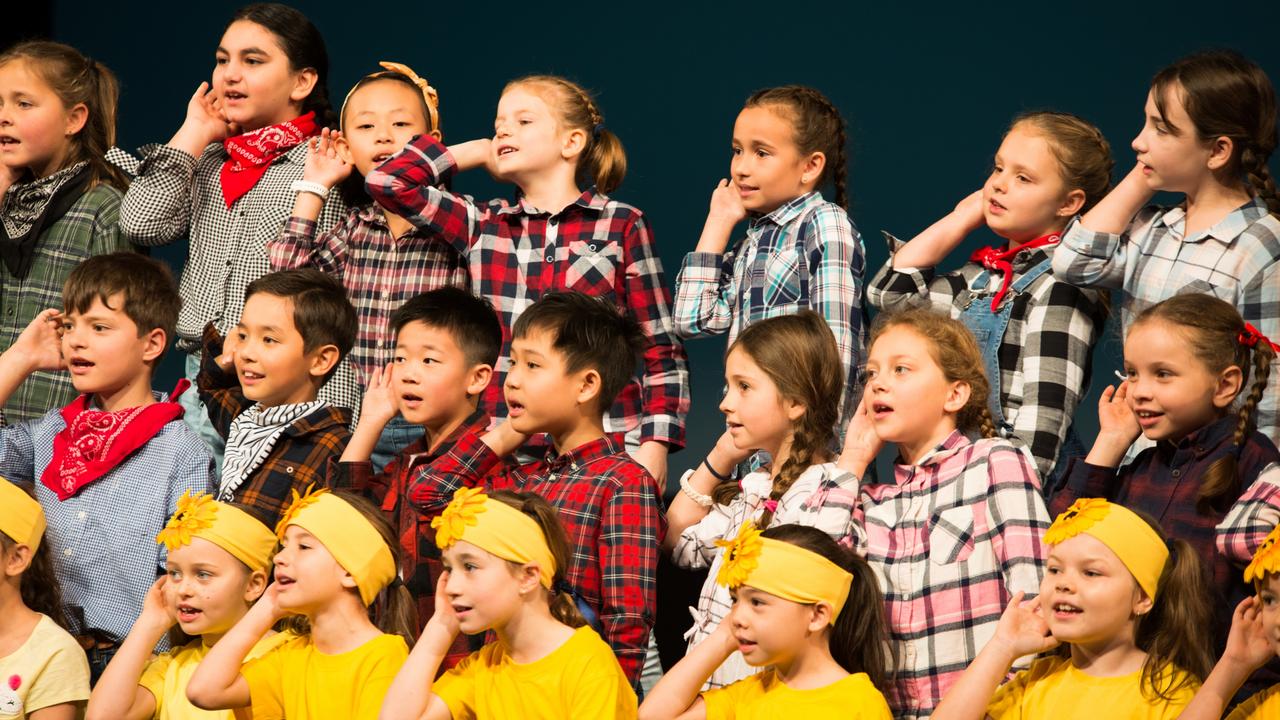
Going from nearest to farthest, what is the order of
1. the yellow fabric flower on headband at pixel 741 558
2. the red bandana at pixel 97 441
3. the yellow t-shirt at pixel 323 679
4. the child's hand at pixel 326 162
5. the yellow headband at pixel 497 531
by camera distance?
the yellow fabric flower on headband at pixel 741 558 → the yellow headband at pixel 497 531 → the yellow t-shirt at pixel 323 679 → the red bandana at pixel 97 441 → the child's hand at pixel 326 162

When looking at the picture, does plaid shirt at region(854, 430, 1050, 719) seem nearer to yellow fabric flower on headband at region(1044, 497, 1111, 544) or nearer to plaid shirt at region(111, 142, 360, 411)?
yellow fabric flower on headband at region(1044, 497, 1111, 544)

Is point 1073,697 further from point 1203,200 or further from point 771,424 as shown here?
point 1203,200

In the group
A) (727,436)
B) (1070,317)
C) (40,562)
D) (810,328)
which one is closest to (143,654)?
(40,562)

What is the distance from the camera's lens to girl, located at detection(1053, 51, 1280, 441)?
3.42 metres

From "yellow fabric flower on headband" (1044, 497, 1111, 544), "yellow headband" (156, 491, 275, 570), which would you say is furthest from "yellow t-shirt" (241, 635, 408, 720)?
"yellow fabric flower on headband" (1044, 497, 1111, 544)

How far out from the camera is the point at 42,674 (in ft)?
11.9

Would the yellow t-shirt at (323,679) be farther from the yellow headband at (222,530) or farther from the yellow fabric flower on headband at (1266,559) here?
the yellow fabric flower on headband at (1266,559)

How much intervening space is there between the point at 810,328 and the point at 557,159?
1102 millimetres

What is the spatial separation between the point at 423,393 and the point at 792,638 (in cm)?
122

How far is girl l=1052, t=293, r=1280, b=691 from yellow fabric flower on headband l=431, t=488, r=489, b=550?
119 centimetres

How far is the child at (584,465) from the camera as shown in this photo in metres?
3.38

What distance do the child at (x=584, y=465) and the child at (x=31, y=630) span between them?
36.7 inches

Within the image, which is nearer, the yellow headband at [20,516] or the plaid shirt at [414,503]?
the plaid shirt at [414,503]

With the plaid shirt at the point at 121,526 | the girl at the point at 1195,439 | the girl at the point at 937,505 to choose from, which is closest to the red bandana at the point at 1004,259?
the girl at the point at 937,505
